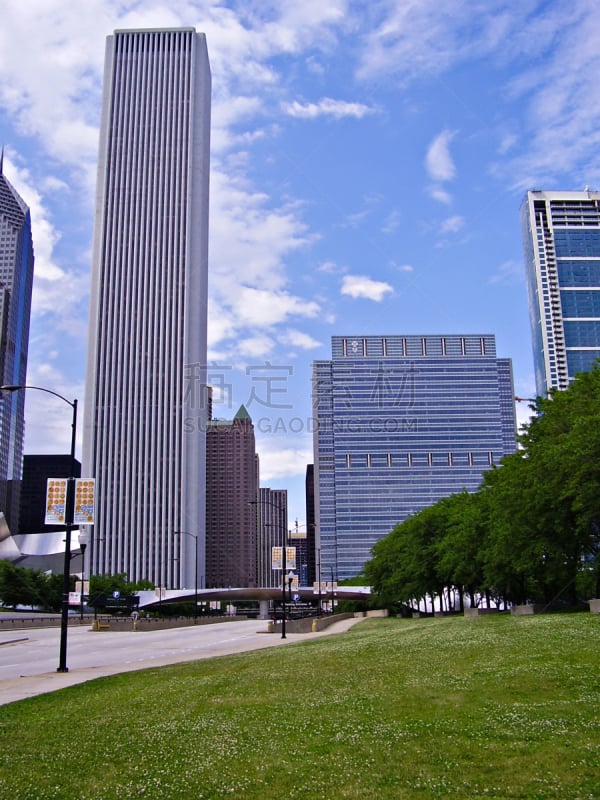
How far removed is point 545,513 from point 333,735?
121 ft

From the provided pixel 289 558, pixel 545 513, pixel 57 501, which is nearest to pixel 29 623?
pixel 289 558

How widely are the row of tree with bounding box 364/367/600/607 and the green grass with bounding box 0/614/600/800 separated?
22.4 meters

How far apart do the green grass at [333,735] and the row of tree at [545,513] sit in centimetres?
2235

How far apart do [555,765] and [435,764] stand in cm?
140

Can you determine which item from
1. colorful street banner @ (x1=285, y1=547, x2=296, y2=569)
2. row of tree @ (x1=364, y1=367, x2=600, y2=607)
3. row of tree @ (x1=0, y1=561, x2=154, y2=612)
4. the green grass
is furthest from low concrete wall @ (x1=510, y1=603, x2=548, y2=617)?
row of tree @ (x1=0, y1=561, x2=154, y2=612)

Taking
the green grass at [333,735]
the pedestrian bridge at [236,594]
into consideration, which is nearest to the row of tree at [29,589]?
the pedestrian bridge at [236,594]

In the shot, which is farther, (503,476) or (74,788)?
(503,476)

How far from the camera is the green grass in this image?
8898mm

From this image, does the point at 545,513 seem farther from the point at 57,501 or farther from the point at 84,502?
the point at 57,501

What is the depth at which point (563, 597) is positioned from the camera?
5853cm

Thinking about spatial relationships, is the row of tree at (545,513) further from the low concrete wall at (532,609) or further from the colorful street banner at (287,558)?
the colorful street banner at (287,558)

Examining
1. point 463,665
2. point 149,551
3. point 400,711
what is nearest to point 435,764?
point 400,711

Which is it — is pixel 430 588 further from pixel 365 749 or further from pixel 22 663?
pixel 365 749

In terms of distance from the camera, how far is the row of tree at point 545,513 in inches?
1580
